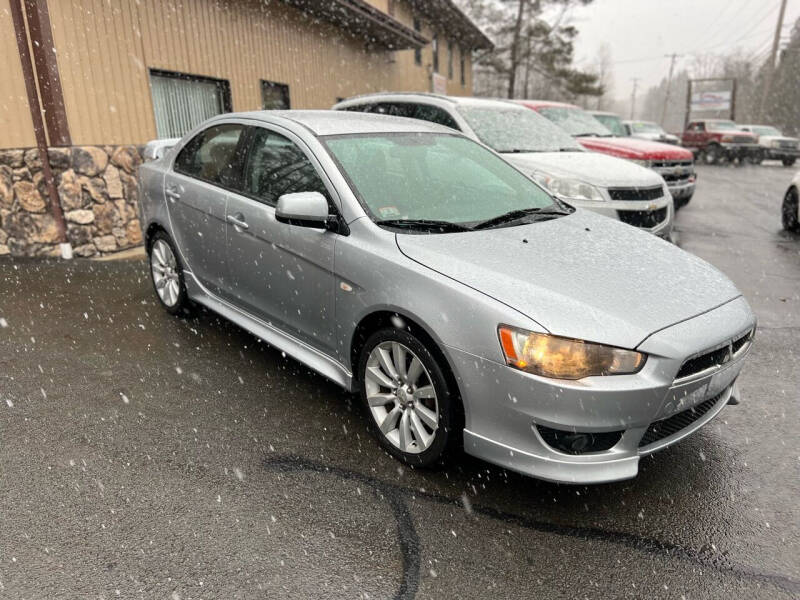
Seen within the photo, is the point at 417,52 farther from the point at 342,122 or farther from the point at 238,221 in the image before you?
the point at 238,221

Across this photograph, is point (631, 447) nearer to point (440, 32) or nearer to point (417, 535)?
point (417, 535)

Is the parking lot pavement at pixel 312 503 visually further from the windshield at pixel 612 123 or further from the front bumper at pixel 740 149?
the front bumper at pixel 740 149

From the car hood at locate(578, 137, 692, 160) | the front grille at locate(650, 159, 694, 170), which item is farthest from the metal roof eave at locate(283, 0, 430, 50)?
the front grille at locate(650, 159, 694, 170)

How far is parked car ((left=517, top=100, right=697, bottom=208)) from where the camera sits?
9.58 m

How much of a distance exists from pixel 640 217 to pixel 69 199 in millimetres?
6744

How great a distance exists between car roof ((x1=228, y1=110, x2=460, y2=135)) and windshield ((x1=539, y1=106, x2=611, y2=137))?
6.32 meters

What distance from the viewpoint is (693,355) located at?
253 centimetres

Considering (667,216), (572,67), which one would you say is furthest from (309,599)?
(572,67)

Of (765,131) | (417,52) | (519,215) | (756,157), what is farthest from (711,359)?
(765,131)

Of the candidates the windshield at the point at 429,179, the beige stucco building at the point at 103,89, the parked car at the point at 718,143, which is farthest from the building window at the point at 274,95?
the parked car at the point at 718,143

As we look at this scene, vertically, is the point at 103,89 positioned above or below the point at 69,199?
above

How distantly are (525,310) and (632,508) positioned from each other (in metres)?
1.09

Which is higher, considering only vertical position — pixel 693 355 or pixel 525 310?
pixel 525 310

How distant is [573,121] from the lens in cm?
1034
